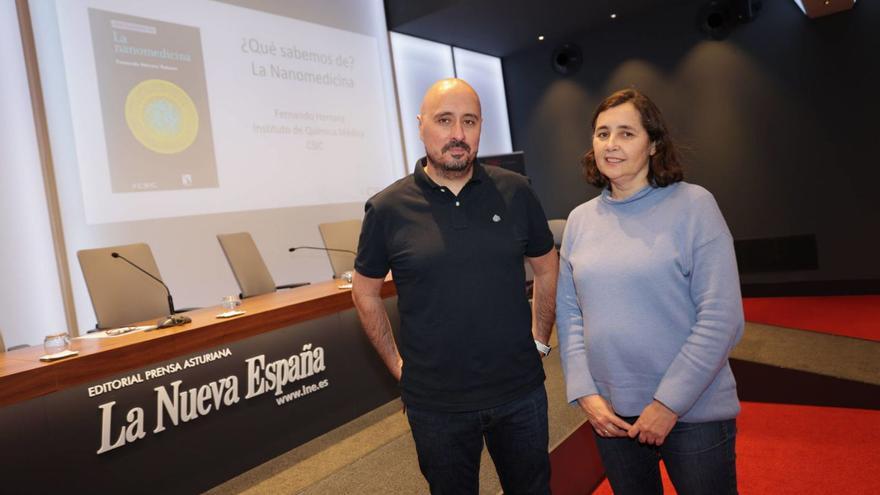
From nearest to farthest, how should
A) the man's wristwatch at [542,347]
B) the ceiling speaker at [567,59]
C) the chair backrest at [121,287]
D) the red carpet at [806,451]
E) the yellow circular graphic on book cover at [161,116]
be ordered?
the man's wristwatch at [542,347] < the red carpet at [806,451] < the chair backrest at [121,287] < the yellow circular graphic on book cover at [161,116] < the ceiling speaker at [567,59]

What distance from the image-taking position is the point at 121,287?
318 cm

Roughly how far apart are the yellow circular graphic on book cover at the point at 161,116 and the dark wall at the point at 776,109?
421 cm

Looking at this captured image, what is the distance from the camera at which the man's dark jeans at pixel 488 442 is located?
135cm

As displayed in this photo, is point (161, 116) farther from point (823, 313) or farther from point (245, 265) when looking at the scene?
point (823, 313)

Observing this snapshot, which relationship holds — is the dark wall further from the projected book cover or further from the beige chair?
the projected book cover

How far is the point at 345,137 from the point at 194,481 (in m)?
3.86

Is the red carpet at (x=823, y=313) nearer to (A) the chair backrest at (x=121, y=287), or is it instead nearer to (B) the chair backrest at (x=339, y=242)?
(B) the chair backrest at (x=339, y=242)

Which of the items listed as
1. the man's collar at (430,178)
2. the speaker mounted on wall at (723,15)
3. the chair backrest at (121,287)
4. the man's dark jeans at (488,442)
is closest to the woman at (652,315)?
the man's dark jeans at (488,442)

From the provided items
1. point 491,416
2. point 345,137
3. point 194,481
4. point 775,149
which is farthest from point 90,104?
point 775,149

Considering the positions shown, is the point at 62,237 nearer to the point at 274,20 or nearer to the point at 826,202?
the point at 274,20

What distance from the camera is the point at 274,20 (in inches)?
196

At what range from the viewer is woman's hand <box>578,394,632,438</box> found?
1.22 meters

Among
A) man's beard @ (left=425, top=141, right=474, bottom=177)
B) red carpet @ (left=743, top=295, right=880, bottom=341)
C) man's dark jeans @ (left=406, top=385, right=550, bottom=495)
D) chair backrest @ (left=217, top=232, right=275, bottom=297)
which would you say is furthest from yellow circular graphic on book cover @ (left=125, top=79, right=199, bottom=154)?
red carpet @ (left=743, top=295, right=880, bottom=341)

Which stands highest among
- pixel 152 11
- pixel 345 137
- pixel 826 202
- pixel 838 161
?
pixel 152 11
